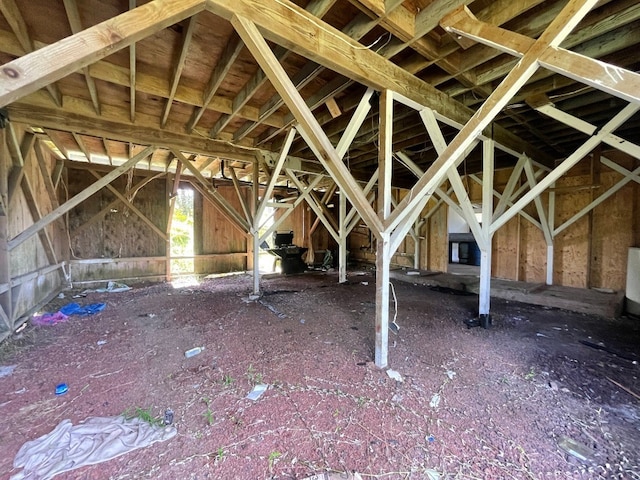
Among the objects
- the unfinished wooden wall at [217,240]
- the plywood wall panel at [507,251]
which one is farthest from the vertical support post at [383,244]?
the unfinished wooden wall at [217,240]

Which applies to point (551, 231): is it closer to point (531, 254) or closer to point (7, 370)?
point (531, 254)

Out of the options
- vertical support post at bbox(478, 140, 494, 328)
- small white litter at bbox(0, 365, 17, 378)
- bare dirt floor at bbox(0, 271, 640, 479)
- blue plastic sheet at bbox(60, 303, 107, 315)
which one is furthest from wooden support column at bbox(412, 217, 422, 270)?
small white litter at bbox(0, 365, 17, 378)

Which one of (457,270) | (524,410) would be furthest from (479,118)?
(457,270)

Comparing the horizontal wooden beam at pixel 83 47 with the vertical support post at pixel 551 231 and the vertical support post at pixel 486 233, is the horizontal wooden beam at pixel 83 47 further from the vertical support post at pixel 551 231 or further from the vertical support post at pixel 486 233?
the vertical support post at pixel 551 231

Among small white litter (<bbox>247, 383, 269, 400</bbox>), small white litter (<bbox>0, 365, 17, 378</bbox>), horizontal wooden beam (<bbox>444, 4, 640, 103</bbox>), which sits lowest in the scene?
small white litter (<bbox>0, 365, 17, 378</bbox>)

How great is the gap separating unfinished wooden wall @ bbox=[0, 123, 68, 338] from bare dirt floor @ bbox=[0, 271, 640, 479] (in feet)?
1.90

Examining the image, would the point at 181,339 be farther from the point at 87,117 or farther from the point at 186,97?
the point at 87,117

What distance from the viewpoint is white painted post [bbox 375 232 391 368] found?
86.7 inches

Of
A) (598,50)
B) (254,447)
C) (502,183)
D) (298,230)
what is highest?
(598,50)

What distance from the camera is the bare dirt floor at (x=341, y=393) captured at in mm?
1349

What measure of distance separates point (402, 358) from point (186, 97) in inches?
148

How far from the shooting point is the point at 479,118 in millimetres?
1901

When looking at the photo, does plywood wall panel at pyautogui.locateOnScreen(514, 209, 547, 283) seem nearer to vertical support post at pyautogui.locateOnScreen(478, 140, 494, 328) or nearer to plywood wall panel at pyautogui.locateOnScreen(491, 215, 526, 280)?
plywood wall panel at pyautogui.locateOnScreen(491, 215, 526, 280)

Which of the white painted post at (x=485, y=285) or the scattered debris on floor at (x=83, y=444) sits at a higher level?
the white painted post at (x=485, y=285)
